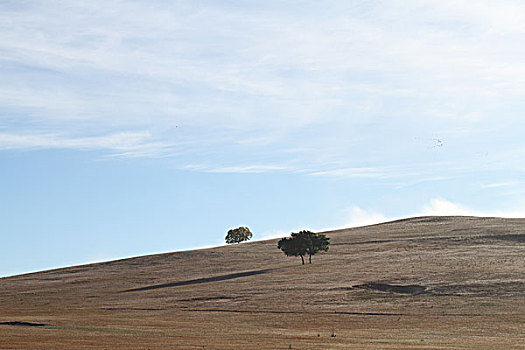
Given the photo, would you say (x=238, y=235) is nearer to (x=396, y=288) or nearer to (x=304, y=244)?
(x=304, y=244)

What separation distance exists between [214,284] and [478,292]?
33112 millimetres

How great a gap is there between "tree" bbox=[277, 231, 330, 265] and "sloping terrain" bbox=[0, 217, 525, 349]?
2.07 m

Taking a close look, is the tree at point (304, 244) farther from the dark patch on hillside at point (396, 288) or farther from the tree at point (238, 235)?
the tree at point (238, 235)

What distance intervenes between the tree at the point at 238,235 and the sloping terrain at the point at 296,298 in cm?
4251

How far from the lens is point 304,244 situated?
109688 millimetres

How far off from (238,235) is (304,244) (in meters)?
75.1

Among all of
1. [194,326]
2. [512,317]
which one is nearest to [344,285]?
[512,317]

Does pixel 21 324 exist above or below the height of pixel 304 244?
below

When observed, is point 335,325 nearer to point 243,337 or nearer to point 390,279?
point 243,337

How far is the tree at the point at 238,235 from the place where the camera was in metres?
183

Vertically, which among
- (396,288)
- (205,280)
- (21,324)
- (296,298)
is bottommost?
(21,324)

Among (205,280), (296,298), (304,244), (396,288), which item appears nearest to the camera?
(296,298)

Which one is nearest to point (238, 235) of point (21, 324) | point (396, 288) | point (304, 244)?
point (304, 244)

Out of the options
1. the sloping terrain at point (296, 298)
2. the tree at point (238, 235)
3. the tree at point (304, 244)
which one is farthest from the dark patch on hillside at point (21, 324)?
the tree at point (238, 235)
